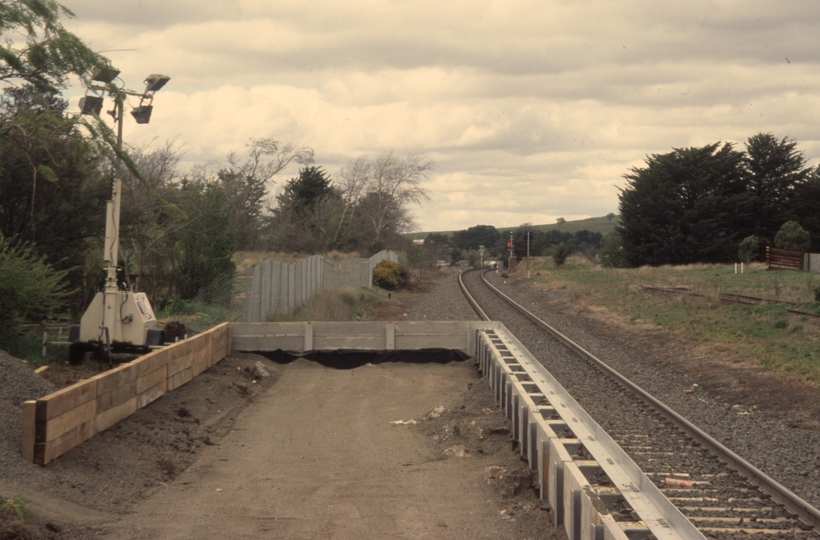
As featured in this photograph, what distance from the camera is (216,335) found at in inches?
591

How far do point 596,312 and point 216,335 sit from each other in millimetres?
18116

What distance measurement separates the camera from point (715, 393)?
45.7 feet

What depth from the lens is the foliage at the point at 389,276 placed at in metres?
43.2

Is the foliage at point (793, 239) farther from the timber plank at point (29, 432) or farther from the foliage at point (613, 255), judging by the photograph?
the timber plank at point (29, 432)

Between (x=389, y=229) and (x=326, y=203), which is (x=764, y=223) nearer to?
(x=389, y=229)

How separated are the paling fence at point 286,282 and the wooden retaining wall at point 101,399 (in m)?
5.79

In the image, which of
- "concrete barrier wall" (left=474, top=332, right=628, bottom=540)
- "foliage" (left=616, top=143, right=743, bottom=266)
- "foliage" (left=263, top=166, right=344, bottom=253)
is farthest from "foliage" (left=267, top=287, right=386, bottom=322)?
"foliage" (left=616, top=143, right=743, bottom=266)

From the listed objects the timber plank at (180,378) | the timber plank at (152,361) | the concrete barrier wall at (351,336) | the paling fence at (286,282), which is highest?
the paling fence at (286,282)

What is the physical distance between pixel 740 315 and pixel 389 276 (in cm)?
2282

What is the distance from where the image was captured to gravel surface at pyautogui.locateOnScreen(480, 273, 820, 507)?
9.19 meters

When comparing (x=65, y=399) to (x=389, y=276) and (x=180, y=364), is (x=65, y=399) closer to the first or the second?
(x=180, y=364)

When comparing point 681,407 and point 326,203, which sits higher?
point 326,203

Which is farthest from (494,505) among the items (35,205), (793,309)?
(793,309)

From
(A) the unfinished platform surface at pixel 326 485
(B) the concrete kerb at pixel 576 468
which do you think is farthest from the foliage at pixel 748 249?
(B) the concrete kerb at pixel 576 468
